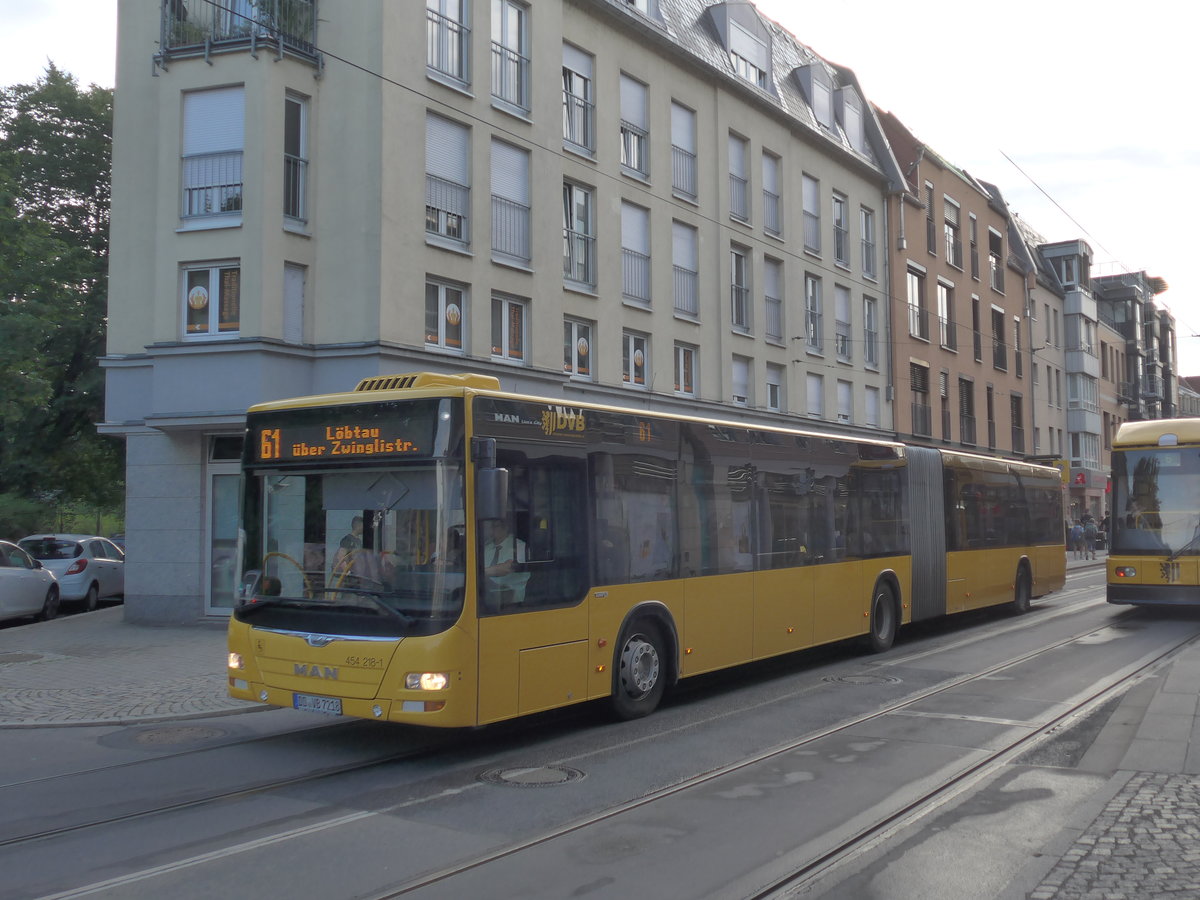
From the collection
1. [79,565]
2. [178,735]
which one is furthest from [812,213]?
[178,735]

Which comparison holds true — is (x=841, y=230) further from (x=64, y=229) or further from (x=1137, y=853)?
(x=1137, y=853)

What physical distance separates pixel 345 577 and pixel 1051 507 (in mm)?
17019

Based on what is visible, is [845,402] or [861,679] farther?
[845,402]

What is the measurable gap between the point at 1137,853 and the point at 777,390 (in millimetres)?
24227

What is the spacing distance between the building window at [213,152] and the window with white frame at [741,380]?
1359cm

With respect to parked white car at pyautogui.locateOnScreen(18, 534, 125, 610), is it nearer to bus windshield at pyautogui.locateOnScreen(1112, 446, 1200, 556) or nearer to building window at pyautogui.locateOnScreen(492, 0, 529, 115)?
building window at pyautogui.locateOnScreen(492, 0, 529, 115)

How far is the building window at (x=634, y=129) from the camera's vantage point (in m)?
24.0

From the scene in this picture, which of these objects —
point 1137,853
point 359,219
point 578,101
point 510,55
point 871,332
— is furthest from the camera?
point 871,332

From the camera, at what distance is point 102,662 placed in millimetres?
13680

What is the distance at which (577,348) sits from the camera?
2250 centimetres

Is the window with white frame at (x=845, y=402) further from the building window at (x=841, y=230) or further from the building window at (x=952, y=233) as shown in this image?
the building window at (x=952, y=233)

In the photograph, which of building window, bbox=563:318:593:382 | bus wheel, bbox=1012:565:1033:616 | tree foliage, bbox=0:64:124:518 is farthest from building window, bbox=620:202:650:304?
tree foliage, bbox=0:64:124:518

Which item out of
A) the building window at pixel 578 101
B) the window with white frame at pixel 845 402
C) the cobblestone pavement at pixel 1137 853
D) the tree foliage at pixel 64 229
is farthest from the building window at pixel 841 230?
the cobblestone pavement at pixel 1137 853

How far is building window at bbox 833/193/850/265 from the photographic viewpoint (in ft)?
108
